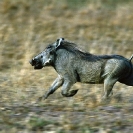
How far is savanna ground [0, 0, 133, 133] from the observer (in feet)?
23.2

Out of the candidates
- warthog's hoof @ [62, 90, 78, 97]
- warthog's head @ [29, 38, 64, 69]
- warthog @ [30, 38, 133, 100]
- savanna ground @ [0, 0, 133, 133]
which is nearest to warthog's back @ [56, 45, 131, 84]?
warthog @ [30, 38, 133, 100]

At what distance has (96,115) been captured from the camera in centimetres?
753

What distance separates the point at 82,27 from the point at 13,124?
28.3ft

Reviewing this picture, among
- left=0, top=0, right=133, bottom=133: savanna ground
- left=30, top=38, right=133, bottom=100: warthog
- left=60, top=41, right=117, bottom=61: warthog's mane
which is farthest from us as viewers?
left=60, top=41, right=117, bottom=61: warthog's mane

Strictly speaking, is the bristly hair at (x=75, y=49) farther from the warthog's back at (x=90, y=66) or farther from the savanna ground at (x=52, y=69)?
the savanna ground at (x=52, y=69)

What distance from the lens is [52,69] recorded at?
11.6m

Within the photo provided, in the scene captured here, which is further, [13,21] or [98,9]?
[98,9]

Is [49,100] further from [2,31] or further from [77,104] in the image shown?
[2,31]

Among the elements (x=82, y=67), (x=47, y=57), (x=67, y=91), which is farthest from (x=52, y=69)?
(x=67, y=91)

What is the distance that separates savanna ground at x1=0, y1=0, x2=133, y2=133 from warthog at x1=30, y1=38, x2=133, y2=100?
25 centimetres

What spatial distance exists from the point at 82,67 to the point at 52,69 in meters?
2.98

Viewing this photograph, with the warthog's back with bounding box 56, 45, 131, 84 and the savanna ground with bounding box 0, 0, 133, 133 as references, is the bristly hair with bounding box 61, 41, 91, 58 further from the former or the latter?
the savanna ground with bounding box 0, 0, 133, 133

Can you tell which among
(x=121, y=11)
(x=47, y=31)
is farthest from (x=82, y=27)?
(x=121, y=11)

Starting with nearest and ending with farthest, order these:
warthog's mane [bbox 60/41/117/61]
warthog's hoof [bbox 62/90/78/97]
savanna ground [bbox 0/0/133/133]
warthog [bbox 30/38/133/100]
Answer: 1. savanna ground [bbox 0/0/133/133]
2. warthog's hoof [bbox 62/90/78/97]
3. warthog [bbox 30/38/133/100]
4. warthog's mane [bbox 60/41/117/61]
